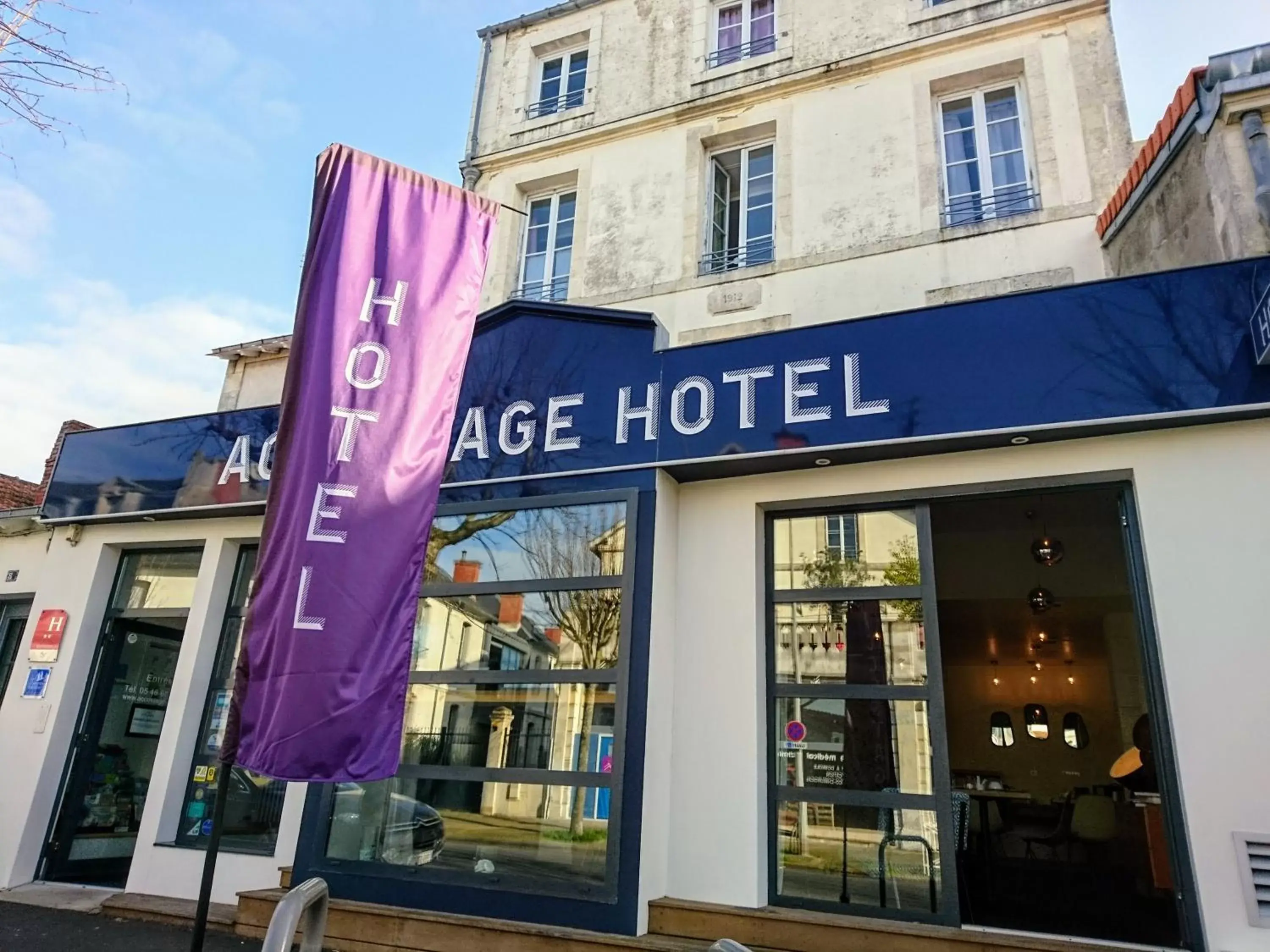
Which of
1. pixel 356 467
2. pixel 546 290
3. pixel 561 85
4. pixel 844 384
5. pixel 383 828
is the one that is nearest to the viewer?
pixel 356 467

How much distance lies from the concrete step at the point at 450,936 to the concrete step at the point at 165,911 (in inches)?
20.7

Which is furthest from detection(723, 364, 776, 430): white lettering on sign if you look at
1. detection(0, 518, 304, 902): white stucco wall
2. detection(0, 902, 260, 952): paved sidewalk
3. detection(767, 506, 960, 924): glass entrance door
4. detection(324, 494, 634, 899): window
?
detection(0, 902, 260, 952): paved sidewalk

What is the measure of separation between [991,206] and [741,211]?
229cm

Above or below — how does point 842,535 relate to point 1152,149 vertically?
below

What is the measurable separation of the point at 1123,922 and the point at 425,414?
585 cm

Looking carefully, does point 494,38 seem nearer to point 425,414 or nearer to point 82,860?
point 425,414

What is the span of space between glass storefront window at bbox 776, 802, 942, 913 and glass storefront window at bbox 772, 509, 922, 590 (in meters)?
1.41

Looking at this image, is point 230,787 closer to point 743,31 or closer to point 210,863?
point 210,863

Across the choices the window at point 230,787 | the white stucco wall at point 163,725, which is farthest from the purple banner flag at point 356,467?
the white stucco wall at point 163,725

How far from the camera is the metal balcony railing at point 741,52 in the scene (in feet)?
28.3

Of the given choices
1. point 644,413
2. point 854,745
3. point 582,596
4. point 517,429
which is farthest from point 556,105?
point 854,745

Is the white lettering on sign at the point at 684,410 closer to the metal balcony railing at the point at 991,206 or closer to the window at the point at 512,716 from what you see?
the window at the point at 512,716

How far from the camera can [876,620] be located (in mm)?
5352

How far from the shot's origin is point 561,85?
32.1ft
